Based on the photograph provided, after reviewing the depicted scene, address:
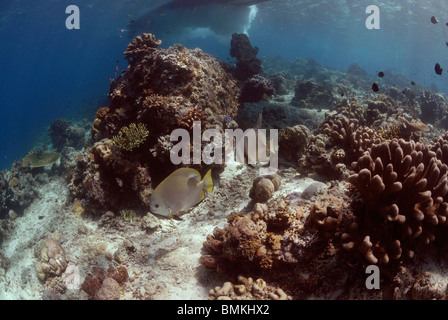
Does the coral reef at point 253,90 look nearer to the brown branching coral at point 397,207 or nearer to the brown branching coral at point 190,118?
the brown branching coral at point 190,118

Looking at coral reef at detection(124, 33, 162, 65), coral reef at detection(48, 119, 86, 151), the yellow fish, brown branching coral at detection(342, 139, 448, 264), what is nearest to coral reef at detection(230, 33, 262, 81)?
coral reef at detection(124, 33, 162, 65)

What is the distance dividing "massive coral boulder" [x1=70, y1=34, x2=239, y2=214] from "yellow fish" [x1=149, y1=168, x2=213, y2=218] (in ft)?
8.09

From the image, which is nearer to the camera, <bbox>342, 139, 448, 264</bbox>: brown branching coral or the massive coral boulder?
<bbox>342, 139, 448, 264</bbox>: brown branching coral

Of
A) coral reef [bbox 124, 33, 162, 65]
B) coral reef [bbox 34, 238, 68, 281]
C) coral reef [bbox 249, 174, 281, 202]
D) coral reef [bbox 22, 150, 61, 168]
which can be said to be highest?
coral reef [bbox 124, 33, 162, 65]

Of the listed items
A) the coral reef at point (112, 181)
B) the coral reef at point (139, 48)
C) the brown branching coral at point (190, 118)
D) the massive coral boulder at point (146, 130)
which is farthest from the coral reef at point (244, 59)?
the coral reef at point (112, 181)

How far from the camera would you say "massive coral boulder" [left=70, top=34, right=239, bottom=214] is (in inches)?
222

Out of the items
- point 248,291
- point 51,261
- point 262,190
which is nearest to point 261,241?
point 248,291

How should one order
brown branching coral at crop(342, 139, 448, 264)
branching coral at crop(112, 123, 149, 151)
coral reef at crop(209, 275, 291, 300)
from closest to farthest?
brown branching coral at crop(342, 139, 448, 264) → coral reef at crop(209, 275, 291, 300) → branching coral at crop(112, 123, 149, 151)

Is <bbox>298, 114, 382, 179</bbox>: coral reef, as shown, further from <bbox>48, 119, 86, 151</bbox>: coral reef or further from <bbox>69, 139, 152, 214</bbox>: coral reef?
<bbox>48, 119, 86, 151</bbox>: coral reef

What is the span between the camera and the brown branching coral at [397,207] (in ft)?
8.85

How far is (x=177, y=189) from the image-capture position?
3.23m

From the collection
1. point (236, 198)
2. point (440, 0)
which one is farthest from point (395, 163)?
point (440, 0)

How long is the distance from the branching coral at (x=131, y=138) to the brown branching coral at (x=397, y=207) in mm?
4680
